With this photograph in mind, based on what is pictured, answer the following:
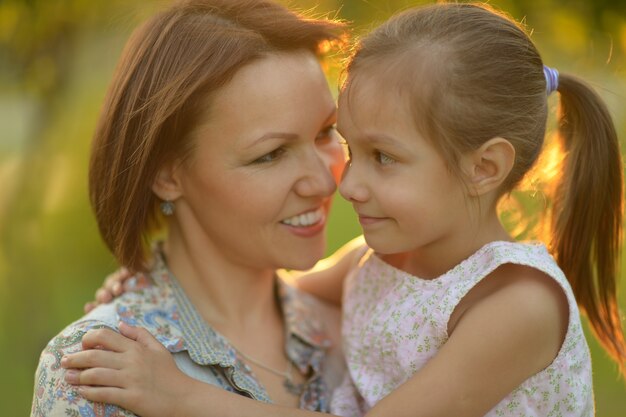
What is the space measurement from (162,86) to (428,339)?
1018mm

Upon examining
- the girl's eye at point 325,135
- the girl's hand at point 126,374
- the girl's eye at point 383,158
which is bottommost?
the girl's hand at point 126,374

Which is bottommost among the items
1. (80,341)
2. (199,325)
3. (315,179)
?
(199,325)

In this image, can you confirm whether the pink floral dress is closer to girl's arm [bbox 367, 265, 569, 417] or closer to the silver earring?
girl's arm [bbox 367, 265, 569, 417]

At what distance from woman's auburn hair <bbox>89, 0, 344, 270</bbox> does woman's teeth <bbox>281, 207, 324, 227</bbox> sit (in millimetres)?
373

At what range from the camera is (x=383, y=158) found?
2.28 m

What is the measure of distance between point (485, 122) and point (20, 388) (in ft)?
11.0

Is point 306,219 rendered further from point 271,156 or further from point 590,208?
point 590,208

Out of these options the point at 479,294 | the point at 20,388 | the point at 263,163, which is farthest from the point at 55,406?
the point at 20,388

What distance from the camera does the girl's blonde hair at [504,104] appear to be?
7.15ft

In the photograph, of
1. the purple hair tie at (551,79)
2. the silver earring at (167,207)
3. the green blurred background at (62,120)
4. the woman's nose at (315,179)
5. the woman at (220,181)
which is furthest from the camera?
the green blurred background at (62,120)

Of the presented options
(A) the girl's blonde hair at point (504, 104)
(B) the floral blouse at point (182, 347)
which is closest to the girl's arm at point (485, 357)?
(A) the girl's blonde hair at point (504, 104)

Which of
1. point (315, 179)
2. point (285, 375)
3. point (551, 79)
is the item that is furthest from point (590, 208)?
point (285, 375)

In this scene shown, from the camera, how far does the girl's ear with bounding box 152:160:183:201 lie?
263 cm

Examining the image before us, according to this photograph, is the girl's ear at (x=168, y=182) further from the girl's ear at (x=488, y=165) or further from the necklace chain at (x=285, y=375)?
the girl's ear at (x=488, y=165)
